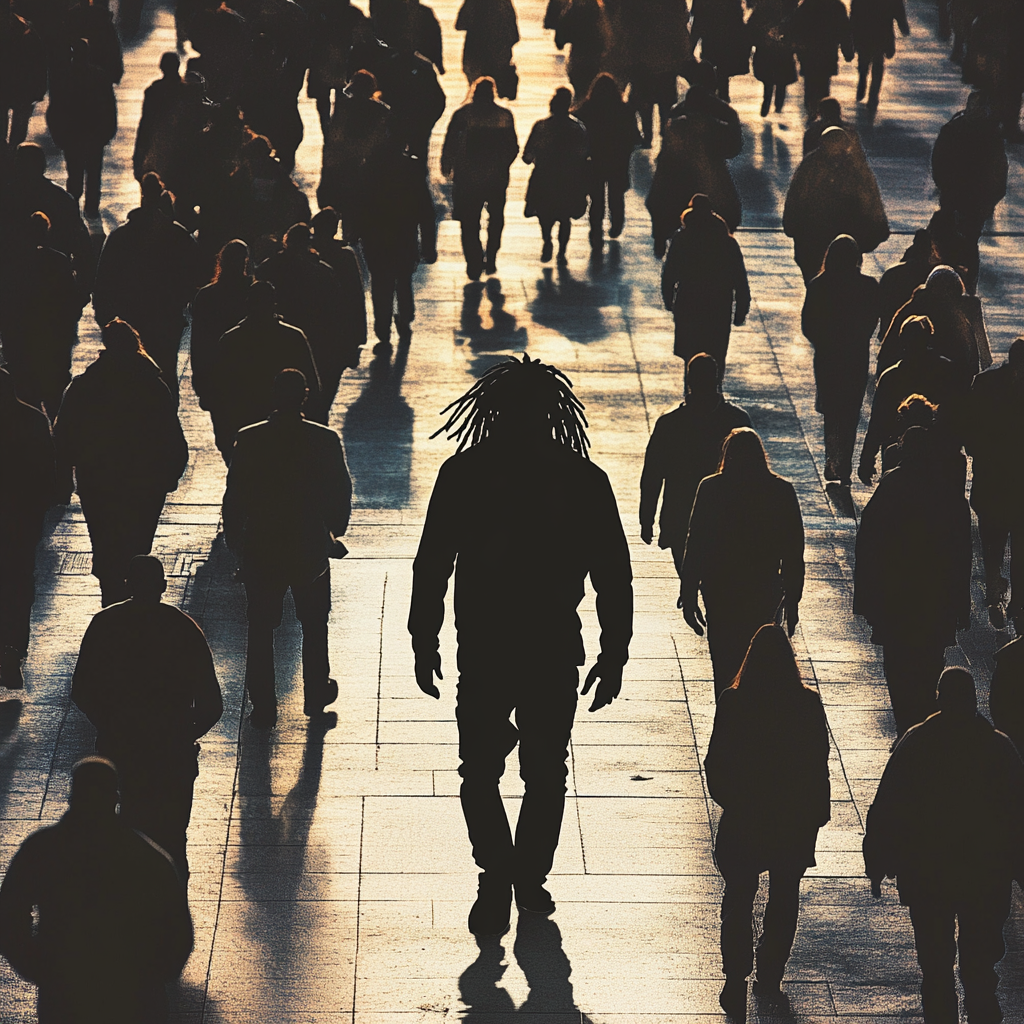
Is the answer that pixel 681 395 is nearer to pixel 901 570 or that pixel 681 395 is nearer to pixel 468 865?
pixel 901 570

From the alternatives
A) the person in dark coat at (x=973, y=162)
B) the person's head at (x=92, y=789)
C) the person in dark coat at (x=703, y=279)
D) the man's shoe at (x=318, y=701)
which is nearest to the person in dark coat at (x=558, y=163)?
the person in dark coat at (x=973, y=162)

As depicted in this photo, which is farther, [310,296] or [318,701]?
[310,296]

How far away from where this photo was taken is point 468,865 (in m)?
8.41

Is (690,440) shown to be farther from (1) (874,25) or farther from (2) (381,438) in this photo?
(1) (874,25)

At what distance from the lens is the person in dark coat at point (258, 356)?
11.1 m

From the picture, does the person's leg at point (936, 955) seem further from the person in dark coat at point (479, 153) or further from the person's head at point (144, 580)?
the person in dark coat at point (479, 153)

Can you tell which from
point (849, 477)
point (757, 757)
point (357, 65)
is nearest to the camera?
point (757, 757)

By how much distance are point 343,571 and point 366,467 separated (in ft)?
5.45

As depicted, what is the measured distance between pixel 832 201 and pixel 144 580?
27.5 ft

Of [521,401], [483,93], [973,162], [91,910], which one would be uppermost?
[521,401]

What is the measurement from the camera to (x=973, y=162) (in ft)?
52.0

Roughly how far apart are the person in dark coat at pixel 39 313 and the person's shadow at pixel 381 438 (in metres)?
2.02

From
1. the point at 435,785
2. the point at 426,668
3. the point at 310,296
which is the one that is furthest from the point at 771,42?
the point at 426,668

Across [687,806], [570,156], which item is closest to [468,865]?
[687,806]
